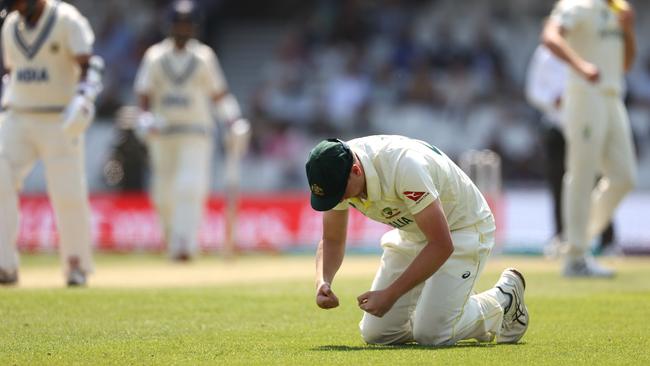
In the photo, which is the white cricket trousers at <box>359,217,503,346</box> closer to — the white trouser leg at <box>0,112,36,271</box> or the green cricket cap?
the green cricket cap

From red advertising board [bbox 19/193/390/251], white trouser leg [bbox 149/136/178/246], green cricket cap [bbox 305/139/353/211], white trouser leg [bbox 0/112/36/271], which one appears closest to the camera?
green cricket cap [bbox 305/139/353/211]

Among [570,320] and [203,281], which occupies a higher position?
[570,320]

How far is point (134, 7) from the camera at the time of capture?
79.8ft

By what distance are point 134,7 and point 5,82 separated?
45.0ft

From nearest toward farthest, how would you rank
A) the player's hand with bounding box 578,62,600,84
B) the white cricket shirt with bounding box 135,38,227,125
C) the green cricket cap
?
the green cricket cap
the player's hand with bounding box 578,62,600,84
the white cricket shirt with bounding box 135,38,227,125

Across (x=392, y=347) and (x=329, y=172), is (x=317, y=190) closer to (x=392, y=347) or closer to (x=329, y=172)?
(x=329, y=172)

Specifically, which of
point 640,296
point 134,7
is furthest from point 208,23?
point 640,296

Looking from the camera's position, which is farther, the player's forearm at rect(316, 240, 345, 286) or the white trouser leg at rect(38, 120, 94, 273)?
the white trouser leg at rect(38, 120, 94, 273)

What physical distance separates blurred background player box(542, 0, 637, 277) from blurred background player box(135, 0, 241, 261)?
480cm

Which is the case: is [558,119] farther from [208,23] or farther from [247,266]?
[208,23]

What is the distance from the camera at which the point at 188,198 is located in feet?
47.3

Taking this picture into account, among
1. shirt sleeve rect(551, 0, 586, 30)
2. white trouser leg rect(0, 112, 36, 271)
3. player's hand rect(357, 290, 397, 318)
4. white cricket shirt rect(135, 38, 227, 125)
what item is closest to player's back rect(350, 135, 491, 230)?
player's hand rect(357, 290, 397, 318)

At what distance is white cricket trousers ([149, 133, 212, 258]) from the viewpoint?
14.4 metres

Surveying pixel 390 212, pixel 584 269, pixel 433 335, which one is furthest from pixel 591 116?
pixel 390 212
